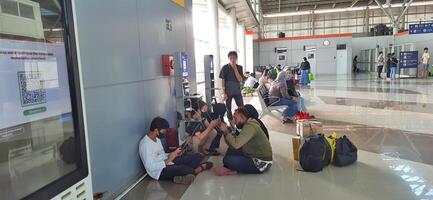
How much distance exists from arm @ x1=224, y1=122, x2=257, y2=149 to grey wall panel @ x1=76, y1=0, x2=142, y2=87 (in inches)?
48.5

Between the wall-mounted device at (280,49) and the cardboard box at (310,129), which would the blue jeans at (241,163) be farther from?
the wall-mounted device at (280,49)

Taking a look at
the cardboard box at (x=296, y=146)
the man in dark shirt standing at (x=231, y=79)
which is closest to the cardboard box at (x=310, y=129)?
the cardboard box at (x=296, y=146)

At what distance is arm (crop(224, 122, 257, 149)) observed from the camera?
3467mm

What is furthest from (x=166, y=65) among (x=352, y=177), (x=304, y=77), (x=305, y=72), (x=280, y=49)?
(x=280, y=49)

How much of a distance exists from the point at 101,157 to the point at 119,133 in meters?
0.37

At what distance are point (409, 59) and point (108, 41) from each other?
59.9 feet

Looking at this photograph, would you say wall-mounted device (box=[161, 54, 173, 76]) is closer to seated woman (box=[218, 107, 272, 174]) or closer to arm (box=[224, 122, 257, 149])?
seated woman (box=[218, 107, 272, 174])

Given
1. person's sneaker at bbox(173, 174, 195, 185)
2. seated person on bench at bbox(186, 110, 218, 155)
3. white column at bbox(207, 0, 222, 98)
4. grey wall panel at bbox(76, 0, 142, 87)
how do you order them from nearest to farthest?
1. grey wall panel at bbox(76, 0, 142, 87)
2. person's sneaker at bbox(173, 174, 195, 185)
3. seated person on bench at bbox(186, 110, 218, 155)
4. white column at bbox(207, 0, 222, 98)

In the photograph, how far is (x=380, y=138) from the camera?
5.09 metres

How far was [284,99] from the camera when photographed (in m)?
6.55

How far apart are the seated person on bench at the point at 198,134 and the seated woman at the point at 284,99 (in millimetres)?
2244

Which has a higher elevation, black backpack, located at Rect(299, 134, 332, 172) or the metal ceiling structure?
the metal ceiling structure

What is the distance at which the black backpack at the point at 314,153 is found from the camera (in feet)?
12.0

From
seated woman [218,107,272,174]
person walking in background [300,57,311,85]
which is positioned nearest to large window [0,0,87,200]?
seated woman [218,107,272,174]
